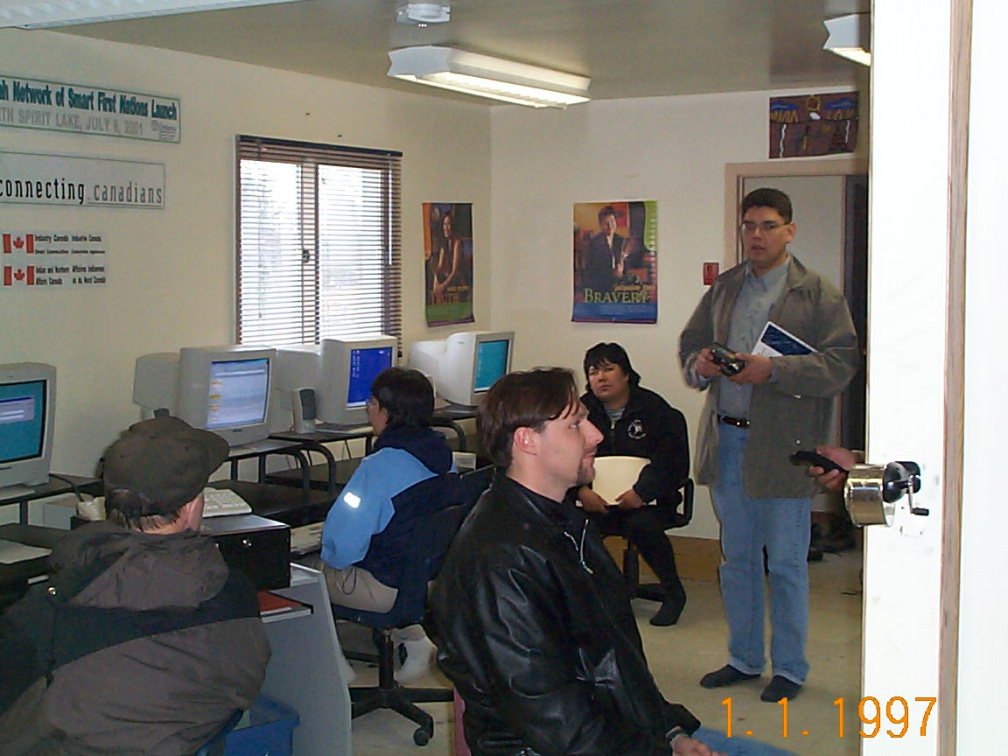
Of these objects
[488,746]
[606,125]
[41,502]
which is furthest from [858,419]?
[488,746]

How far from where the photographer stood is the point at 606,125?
6590mm

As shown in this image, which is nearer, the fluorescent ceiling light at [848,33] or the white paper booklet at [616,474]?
the fluorescent ceiling light at [848,33]

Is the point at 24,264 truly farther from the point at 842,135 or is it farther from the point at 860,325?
the point at 860,325

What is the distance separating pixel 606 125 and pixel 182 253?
2727 mm

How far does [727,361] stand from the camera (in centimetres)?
404

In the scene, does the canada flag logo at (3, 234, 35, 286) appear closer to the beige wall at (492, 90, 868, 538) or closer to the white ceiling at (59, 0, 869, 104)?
the white ceiling at (59, 0, 869, 104)

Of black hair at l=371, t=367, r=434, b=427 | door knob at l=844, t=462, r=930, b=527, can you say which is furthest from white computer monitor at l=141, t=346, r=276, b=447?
door knob at l=844, t=462, r=930, b=527

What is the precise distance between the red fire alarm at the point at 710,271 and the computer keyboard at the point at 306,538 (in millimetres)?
2844

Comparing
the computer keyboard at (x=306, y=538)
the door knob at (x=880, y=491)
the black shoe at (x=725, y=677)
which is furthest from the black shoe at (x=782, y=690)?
the door knob at (x=880, y=491)

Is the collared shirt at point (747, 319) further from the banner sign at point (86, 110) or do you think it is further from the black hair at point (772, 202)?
the banner sign at point (86, 110)

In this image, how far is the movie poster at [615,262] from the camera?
6500 millimetres

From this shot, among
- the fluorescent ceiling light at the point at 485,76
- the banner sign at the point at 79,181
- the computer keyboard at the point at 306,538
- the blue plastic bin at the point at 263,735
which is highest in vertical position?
the fluorescent ceiling light at the point at 485,76

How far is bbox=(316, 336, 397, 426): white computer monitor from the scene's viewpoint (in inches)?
203

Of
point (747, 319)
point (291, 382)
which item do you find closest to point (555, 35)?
point (747, 319)
